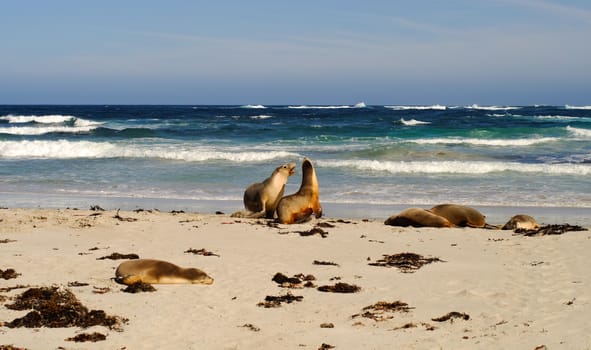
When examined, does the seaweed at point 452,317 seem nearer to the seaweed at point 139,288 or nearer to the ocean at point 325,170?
the seaweed at point 139,288

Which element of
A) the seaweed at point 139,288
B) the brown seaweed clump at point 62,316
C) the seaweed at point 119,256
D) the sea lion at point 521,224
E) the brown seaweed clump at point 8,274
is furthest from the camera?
the sea lion at point 521,224

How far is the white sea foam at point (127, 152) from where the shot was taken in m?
25.1

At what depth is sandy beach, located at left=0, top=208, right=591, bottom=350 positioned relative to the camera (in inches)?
216

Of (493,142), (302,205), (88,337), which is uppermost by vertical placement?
(493,142)

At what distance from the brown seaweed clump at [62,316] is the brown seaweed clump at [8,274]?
4.19ft

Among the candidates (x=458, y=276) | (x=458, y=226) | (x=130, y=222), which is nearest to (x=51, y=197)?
(x=130, y=222)

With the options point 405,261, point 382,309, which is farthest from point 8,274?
point 405,261

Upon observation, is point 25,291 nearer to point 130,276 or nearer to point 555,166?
point 130,276

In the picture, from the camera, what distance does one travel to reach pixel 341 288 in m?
7.14

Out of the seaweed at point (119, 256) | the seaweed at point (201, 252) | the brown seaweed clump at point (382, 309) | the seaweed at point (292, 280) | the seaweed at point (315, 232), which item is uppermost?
the brown seaweed clump at point (382, 309)

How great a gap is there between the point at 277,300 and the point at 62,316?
193cm

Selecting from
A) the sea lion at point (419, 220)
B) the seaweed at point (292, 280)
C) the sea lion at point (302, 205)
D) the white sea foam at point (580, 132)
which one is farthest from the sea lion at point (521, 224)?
the white sea foam at point (580, 132)

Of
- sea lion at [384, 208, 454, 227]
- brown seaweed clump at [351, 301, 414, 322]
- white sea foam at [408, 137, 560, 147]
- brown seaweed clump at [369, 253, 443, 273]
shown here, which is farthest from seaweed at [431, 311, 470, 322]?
white sea foam at [408, 137, 560, 147]

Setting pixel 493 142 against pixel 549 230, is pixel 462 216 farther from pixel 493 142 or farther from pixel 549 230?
pixel 493 142
